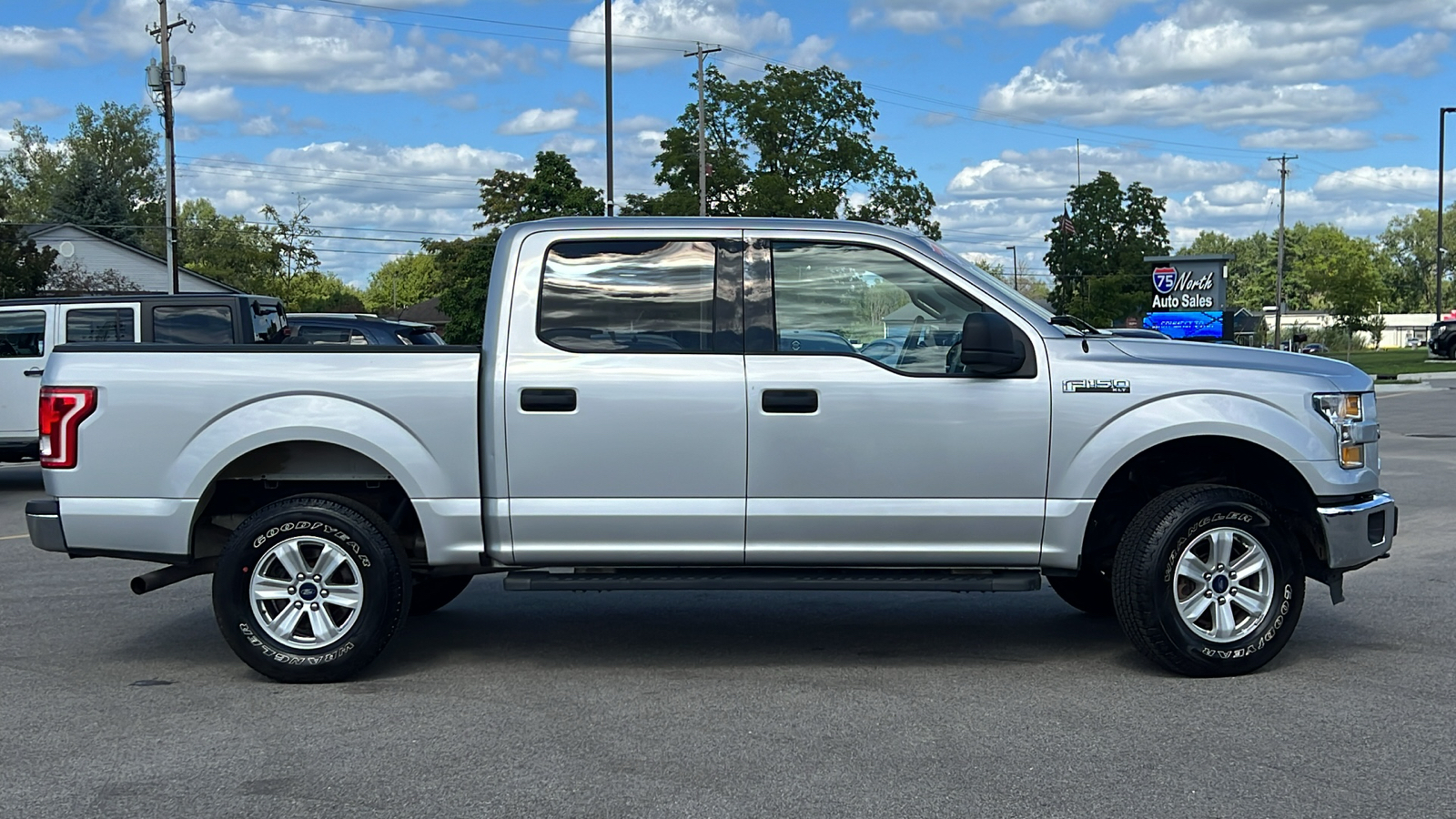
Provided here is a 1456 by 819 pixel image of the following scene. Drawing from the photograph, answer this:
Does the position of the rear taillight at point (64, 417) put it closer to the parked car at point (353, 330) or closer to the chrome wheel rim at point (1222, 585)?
the chrome wheel rim at point (1222, 585)

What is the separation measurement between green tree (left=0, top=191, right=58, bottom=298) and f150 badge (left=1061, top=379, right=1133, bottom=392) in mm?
50786

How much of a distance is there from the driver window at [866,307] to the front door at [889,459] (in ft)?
0.13

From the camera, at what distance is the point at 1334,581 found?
6496 mm

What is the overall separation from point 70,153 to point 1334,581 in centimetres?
10544

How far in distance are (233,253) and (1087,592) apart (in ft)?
270

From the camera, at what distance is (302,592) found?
20.9 ft

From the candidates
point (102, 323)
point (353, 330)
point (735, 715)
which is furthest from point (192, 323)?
point (735, 715)

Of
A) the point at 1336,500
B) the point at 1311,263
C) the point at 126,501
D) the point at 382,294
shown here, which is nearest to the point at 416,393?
the point at 126,501

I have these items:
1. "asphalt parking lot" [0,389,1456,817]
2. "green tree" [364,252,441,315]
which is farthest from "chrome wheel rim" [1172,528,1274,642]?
"green tree" [364,252,441,315]

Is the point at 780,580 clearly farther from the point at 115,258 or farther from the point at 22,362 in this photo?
the point at 115,258

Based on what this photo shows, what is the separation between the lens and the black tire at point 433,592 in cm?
792

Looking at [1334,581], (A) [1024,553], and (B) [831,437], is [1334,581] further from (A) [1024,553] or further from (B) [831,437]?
(B) [831,437]

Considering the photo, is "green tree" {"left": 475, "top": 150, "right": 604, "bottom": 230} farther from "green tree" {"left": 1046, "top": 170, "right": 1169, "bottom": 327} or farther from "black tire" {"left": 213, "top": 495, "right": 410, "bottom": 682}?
"black tire" {"left": 213, "top": 495, "right": 410, "bottom": 682}

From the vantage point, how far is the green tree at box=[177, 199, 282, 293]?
273 feet
